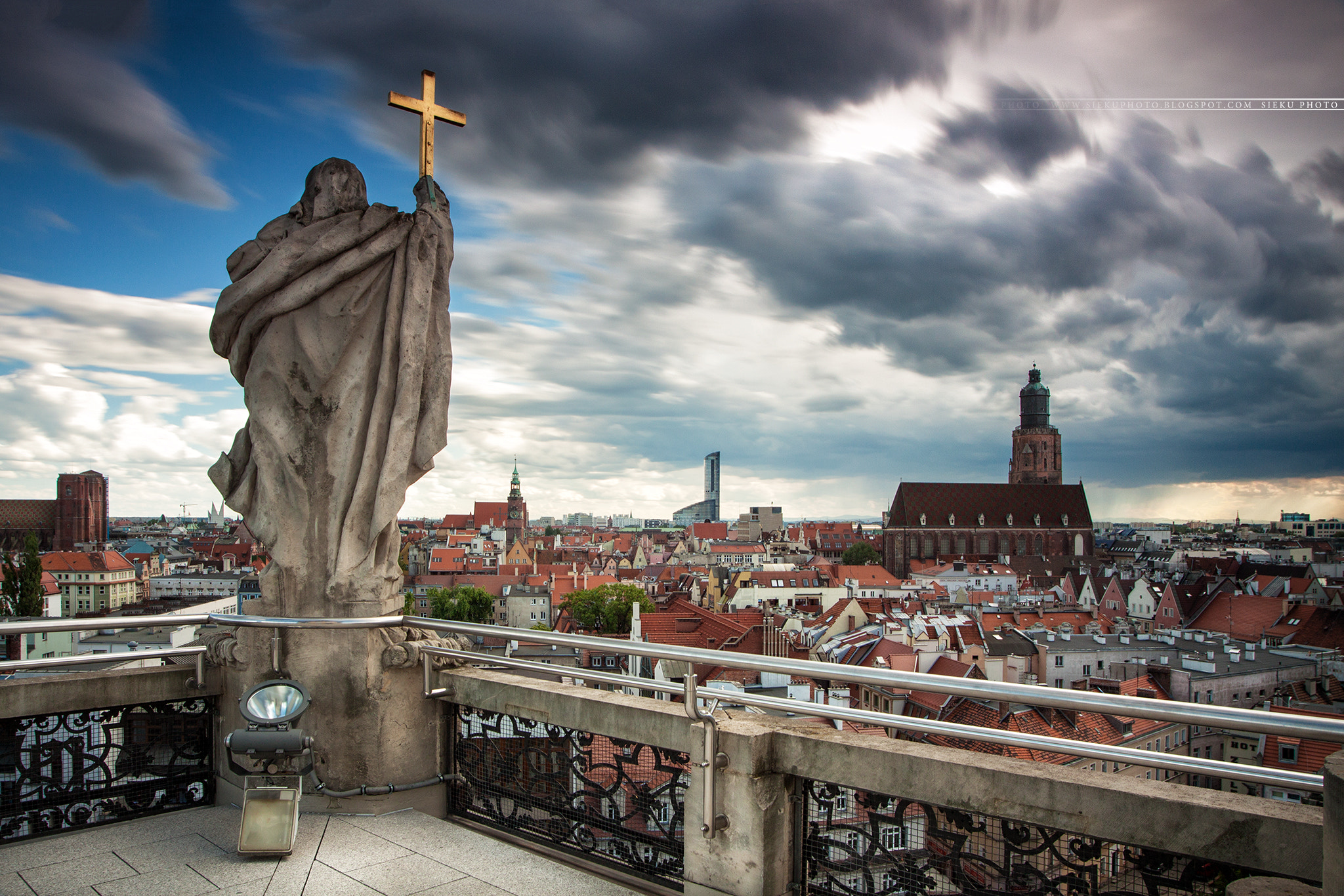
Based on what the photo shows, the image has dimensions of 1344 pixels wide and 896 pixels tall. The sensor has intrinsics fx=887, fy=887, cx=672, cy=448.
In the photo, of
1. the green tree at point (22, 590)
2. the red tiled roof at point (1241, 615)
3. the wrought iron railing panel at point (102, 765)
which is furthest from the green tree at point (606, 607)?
the wrought iron railing panel at point (102, 765)

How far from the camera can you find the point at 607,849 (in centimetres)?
374

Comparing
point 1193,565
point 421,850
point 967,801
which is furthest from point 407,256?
point 1193,565

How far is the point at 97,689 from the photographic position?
4438 millimetres

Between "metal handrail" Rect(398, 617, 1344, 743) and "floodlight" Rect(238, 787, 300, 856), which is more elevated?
"metal handrail" Rect(398, 617, 1344, 743)

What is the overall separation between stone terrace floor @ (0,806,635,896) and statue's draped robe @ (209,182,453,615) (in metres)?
1.05

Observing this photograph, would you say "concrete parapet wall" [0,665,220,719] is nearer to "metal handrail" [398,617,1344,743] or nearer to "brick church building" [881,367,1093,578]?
"metal handrail" [398,617,1344,743]

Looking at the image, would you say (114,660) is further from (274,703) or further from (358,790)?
(358,790)

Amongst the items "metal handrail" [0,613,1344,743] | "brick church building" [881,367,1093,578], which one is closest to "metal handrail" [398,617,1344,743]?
"metal handrail" [0,613,1344,743]

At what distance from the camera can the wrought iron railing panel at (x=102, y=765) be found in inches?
161

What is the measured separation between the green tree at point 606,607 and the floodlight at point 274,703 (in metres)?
54.2

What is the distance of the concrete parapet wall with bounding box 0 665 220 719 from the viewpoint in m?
4.25

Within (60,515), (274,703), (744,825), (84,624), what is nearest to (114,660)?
(84,624)

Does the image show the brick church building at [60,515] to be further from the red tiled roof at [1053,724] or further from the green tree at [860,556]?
the red tiled roof at [1053,724]

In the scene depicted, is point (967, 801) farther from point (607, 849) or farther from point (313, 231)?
point (313, 231)
